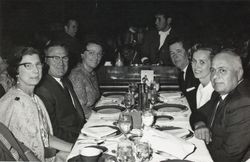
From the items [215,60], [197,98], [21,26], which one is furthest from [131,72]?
[21,26]

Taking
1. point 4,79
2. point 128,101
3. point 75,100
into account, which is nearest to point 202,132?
point 128,101

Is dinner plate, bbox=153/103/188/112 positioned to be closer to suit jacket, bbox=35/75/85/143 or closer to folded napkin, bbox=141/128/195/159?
suit jacket, bbox=35/75/85/143

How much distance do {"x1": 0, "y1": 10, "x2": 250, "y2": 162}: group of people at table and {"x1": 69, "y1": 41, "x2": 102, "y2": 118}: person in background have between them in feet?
0.43

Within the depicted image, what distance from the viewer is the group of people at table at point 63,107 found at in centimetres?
182

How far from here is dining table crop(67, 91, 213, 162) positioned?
1573 millimetres

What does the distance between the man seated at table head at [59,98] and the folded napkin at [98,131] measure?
62 cm

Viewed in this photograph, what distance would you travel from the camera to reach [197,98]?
304 cm

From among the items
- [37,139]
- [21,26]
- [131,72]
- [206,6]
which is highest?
[206,6]

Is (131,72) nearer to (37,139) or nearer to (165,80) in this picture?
(165,80)

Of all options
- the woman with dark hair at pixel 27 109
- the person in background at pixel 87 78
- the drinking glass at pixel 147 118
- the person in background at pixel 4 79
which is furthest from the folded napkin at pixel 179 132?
the person in background at pixel 4 79

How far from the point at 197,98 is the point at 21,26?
5.44 meters

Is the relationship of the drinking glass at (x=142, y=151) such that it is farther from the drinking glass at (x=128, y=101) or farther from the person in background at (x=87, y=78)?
the person in background at (x=87, y=78)

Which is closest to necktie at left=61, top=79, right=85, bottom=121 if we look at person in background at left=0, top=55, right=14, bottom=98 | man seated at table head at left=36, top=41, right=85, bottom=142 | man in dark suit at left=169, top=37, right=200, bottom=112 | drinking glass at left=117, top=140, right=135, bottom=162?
man seated at table head at left=36, top=41, right=85, bottom=142

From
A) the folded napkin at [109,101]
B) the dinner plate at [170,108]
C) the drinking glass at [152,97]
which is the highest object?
the drinking glass at [152,97]
